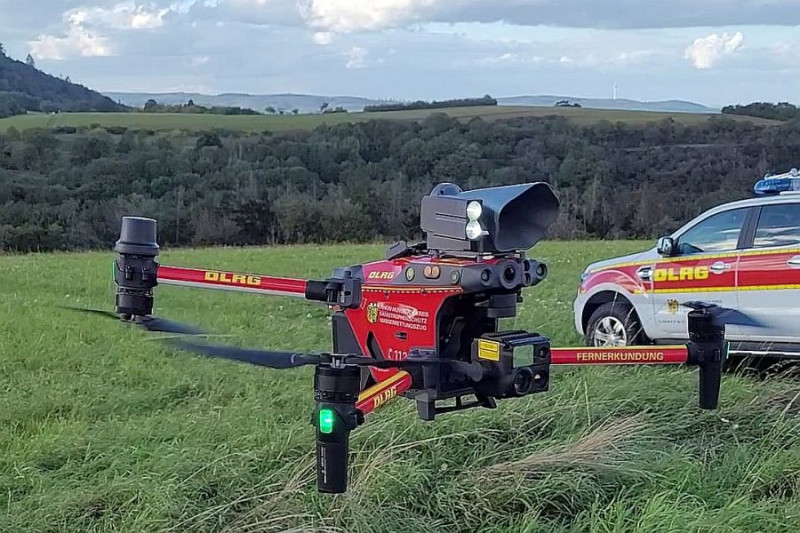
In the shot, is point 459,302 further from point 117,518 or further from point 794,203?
point 794,203

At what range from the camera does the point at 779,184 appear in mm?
9328

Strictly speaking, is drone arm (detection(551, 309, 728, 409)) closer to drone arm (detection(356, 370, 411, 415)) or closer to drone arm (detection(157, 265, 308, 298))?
drone arm (detection(356, 370, 411, 415))

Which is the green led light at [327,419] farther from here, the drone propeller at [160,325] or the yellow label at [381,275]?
the drone propeller at [160,325]

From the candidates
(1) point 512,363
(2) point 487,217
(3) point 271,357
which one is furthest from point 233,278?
(1) point 512,363

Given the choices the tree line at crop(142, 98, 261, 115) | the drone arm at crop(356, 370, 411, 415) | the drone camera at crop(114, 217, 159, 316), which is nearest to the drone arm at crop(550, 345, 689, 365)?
the drone arm at crop(356, 370, 411, 415)

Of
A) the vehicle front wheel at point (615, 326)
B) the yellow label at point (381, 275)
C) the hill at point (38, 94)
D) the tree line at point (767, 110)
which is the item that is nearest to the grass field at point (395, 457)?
the yellow label at point (381, 275)

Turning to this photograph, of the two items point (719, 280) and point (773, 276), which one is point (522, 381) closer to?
point (773, 276)

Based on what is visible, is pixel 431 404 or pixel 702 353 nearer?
pixel 431 404

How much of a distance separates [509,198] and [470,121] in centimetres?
4520

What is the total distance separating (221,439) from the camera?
625 cm

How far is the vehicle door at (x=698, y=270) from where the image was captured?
29.8ft

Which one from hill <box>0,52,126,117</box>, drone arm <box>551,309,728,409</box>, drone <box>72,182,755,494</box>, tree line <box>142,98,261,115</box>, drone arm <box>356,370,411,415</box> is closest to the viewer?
drone arm <box>356,370,411,415</box>

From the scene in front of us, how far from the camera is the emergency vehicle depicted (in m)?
8.69

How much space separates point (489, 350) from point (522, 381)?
0.17 meters
